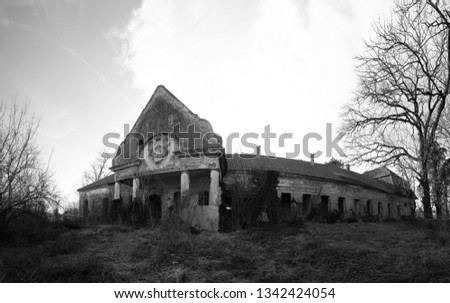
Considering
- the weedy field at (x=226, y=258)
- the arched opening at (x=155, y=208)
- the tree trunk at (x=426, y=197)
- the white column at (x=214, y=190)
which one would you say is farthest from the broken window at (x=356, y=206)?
the white column at (x=214, y=190)

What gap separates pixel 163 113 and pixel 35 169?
735 centimetres

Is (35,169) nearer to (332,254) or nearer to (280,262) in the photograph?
(280,262)

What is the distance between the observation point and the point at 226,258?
1036cm

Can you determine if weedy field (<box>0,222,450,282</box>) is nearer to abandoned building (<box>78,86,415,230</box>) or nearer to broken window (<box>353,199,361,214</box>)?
abandoned building (<box>78,86,415,230</box>)

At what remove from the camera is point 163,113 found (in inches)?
745

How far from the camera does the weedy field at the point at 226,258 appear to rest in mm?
8305

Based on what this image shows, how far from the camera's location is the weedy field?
27.2 ft

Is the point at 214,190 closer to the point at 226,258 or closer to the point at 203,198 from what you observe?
the point at 203,198

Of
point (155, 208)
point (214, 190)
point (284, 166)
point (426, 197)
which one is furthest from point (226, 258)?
point (284, 166)

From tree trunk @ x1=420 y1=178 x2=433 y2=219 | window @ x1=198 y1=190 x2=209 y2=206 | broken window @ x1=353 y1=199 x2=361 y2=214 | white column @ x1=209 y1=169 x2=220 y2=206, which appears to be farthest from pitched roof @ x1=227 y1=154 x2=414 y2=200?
tree trunk @ x1=420 y1=178 x2=433 y2=219

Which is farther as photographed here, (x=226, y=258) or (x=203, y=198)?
(x=203, y=198)

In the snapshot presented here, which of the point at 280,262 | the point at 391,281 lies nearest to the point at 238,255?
the point at 280,262

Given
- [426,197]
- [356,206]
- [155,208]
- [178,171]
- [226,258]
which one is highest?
[178,171]

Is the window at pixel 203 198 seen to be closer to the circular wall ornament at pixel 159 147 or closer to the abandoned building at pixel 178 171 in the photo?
the abandoned building at pixel 178 171
